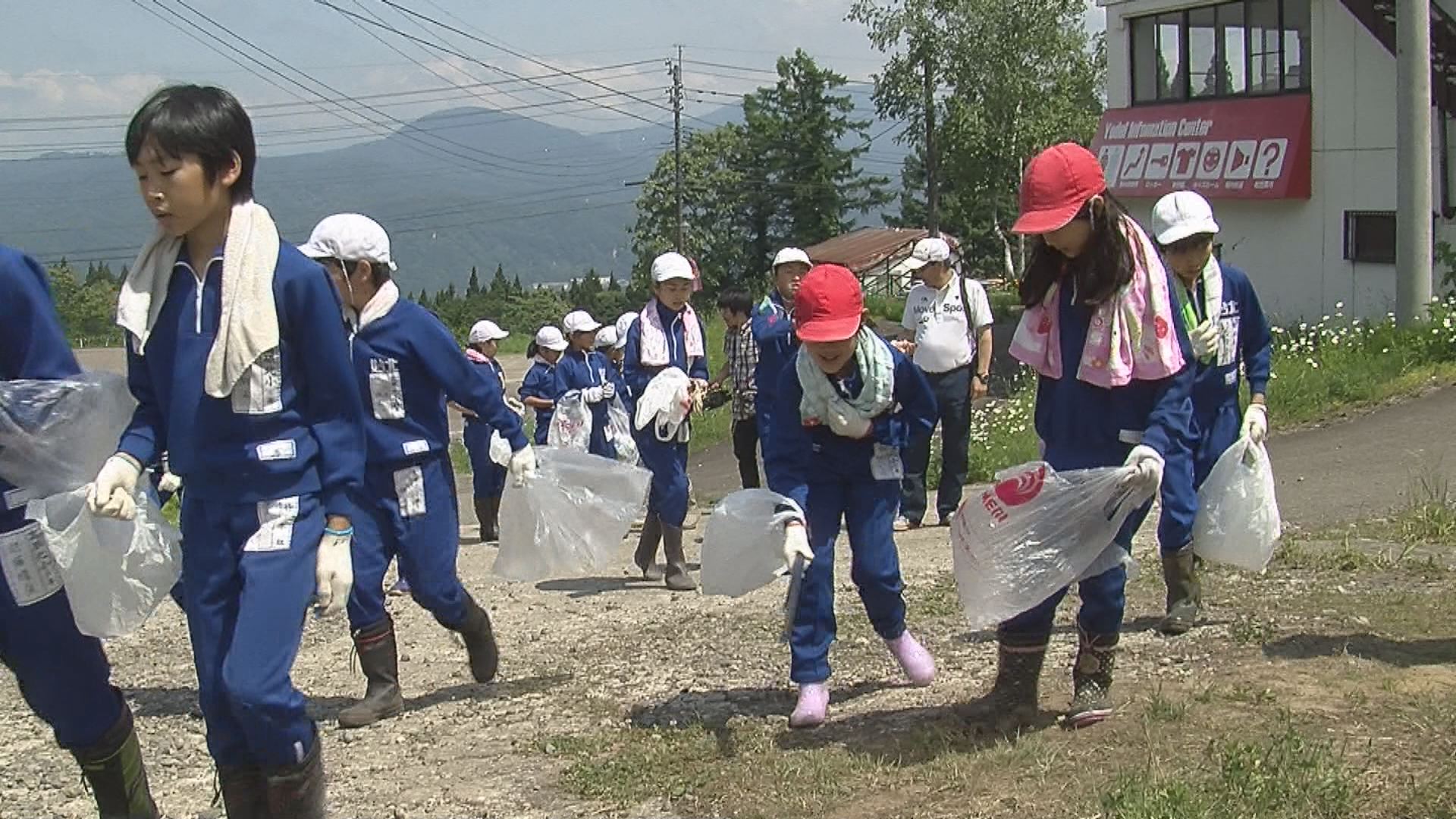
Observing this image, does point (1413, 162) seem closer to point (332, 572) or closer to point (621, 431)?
point (621, 431)

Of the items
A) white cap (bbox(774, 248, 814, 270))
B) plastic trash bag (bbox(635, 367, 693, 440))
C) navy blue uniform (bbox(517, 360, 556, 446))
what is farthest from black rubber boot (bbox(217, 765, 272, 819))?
navy blue uniform (bbox(517, 360, 556, 446))

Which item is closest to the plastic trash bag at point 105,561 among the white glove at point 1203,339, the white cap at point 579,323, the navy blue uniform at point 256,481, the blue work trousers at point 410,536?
the navy blue uniform at point 256,481

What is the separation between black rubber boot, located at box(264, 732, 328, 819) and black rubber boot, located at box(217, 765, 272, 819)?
4cm

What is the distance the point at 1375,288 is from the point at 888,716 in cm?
1744

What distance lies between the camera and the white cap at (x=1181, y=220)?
20.6 feet

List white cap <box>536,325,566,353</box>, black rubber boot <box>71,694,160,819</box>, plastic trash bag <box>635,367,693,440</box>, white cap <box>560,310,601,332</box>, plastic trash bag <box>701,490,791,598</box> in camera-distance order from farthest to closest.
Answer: white cap <box>536,325,566,353</box>, white cap <box>560,310,601,332</box>, plastic trash bag <box>635,367,693,440</box>, plastic trash bag <box>701,490,791,598</box>, black rubber boot <box>71,694,160,819</box>

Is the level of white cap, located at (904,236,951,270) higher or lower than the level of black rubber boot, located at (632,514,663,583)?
higher

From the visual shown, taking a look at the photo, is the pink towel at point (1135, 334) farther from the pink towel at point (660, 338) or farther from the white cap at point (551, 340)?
the white cap at point (551, 340)

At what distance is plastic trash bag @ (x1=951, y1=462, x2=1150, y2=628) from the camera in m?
4.77

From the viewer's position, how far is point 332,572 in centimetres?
398

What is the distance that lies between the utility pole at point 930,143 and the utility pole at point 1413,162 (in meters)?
27.1

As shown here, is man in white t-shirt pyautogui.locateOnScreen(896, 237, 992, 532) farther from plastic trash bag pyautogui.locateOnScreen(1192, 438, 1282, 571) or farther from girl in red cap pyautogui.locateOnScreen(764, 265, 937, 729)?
girl in red cap pyautogui.locateOnScreen(764, 265, 937, 729)

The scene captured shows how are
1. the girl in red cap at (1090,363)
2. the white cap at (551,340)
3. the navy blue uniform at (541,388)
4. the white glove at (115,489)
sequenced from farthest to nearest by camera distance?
the white cap at (551,340) < the navy blue uniform at (541,388) < the girl in red cap at (1090,363) < the white glove at (115,489)

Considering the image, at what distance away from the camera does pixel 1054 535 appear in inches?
190
